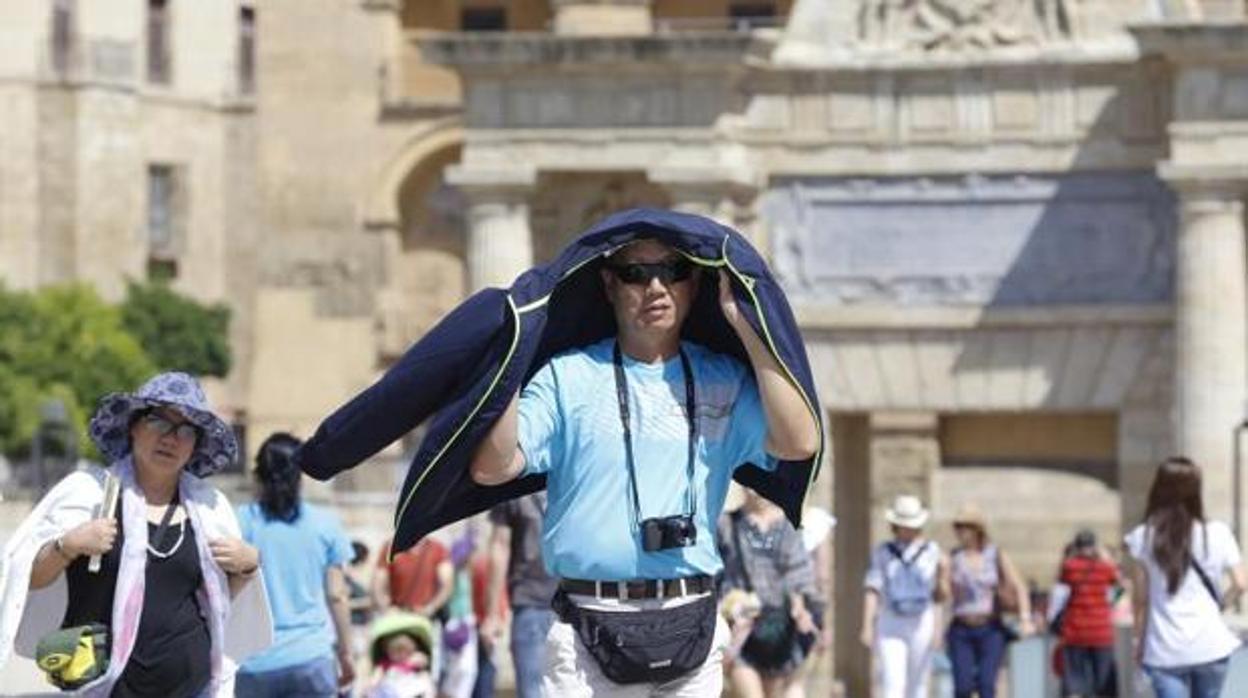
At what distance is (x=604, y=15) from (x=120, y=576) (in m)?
50.3

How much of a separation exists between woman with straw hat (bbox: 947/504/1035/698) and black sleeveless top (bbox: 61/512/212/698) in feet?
37.6

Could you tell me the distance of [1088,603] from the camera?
81.7 feet

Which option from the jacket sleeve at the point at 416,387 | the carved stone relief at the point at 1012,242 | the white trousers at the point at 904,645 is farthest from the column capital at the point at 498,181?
the jacket sleeve at the point at 416,387

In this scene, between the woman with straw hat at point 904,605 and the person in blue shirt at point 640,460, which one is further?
the woman with straw hat at point 904,605

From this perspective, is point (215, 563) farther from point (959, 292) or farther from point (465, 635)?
point (959, 292)

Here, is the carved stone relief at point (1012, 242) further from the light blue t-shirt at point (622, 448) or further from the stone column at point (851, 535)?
the light blue t-shirt at point (622, 448)

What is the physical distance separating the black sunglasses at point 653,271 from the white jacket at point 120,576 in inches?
91.1

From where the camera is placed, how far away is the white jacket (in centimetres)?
1208

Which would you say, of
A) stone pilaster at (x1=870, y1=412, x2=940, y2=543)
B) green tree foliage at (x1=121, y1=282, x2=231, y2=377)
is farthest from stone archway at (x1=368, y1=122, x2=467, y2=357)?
stone pilaster at (x1=870, y1=412, x2=940, y2=543)

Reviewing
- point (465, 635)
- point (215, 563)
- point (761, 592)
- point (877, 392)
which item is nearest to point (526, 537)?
point (761, 592)

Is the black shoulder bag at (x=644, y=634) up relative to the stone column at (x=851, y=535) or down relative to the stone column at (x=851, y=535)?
down

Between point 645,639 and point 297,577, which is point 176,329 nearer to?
point 297,577

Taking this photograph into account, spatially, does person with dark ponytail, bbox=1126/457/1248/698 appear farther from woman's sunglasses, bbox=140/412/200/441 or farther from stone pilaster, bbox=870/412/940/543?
stone pilaster, bbox=870/412/940/543

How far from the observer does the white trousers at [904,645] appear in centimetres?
2169
